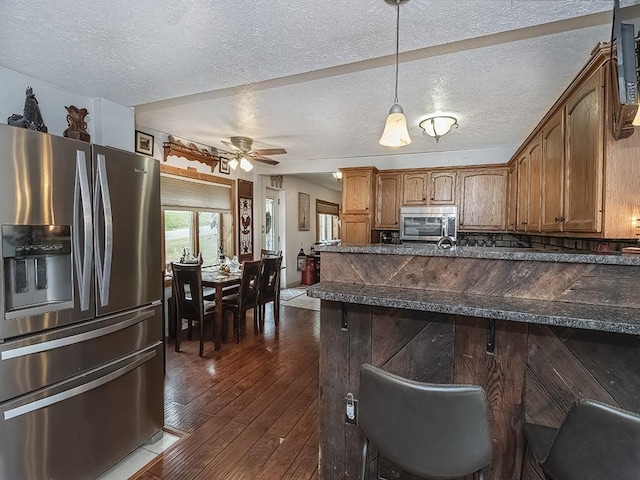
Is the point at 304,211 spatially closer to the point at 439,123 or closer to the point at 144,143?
the point at 144,143

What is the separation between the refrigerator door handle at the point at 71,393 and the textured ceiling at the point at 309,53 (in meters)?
1.70

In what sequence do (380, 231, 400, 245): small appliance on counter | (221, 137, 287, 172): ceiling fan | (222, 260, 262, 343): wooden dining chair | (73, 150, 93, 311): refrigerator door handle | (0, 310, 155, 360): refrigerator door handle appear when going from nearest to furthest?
1. (0, 310, 155, 360): refrigerator door handle
2. (73, 150, 93, 311): refrigerator door handle
3. (222, 260, 262, 343): wooden dining chair
4. (221, 137, 287, 172): ceiling fan
5. (380, 231, 400, 245): small appliance on counter

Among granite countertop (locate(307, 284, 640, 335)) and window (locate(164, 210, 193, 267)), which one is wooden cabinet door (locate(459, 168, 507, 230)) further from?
window (locate(164, 210, 193, 267))

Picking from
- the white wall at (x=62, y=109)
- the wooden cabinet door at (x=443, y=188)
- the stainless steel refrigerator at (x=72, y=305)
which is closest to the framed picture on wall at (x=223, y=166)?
the white wall at (x=62, y=109)

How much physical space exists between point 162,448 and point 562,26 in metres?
3.39

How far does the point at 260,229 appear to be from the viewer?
5840mm

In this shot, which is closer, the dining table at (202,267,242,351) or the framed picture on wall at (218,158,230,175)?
the dining table at (202,267,242,351)

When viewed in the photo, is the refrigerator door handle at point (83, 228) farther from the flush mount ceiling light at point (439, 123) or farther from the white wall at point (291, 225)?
the white wall at point (291, 225)

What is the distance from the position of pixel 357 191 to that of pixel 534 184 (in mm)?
2368

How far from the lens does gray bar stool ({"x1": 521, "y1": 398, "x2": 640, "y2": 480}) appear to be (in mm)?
915

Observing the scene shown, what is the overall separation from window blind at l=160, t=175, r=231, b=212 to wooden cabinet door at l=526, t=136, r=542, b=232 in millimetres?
3906

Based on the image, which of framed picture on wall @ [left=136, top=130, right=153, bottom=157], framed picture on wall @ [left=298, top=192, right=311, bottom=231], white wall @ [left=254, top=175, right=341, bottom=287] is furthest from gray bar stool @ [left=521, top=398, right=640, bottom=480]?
framed picture on wall @ [left=298, top=192, right=311, bottom=231]

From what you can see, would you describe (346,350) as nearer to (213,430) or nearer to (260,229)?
(213,430)

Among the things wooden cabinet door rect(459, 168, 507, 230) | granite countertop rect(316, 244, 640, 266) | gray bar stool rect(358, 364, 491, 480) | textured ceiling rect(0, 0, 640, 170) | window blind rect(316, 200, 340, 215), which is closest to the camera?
gray bar stool rect(358, 364, 491, 480)
